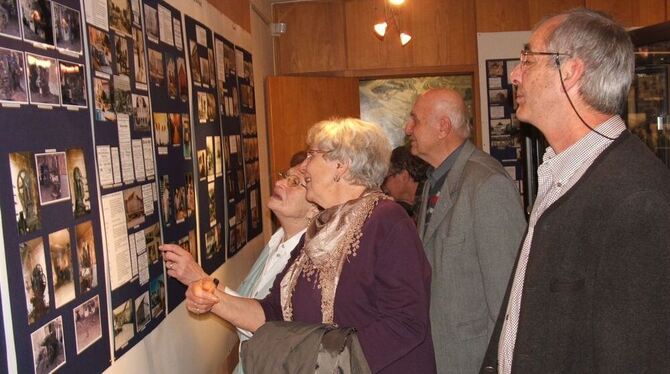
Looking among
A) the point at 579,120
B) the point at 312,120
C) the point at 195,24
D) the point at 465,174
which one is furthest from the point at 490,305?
the point at 312,120

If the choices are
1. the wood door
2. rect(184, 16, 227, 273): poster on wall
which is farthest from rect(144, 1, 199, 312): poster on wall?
the wood door

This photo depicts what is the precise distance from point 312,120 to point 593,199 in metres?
4.11

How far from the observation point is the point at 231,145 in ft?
11.8

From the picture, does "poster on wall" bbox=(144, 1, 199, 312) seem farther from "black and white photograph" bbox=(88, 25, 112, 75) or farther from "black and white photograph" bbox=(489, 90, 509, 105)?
"black and white photograph" bbox=(489, 90, 509, 105)

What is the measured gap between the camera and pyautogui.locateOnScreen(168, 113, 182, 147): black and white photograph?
2539 mm

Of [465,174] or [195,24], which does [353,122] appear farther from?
[195,24]

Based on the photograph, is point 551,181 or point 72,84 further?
point 72,84

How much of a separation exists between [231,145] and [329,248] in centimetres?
183

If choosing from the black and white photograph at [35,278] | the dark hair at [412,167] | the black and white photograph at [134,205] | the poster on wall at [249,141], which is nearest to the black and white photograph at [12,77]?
the black and white photograph at [35,278]

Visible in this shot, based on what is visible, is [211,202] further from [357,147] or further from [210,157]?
[357,147]

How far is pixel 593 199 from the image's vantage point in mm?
1338

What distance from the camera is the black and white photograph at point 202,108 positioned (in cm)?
296

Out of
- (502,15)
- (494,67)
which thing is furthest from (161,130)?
(502,15)

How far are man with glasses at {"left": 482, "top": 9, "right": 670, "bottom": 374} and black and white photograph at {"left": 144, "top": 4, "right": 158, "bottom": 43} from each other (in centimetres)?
131
